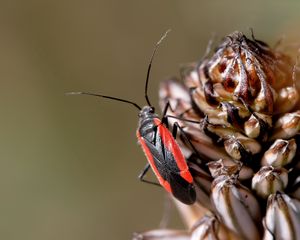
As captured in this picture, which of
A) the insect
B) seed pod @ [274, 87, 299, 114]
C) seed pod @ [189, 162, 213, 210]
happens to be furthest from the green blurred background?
seed pod @ [274, 87, 299, 114]

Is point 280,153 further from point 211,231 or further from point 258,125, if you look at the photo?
point 211,231

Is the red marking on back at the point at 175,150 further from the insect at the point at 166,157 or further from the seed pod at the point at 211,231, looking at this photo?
the seed pod at the point at 211,231

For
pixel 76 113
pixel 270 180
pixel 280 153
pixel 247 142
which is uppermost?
pixel 247 142

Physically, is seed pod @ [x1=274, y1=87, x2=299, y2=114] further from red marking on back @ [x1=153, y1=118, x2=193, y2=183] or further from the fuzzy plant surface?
red marking on back @ [x1=153, y1=118, x2=193, y2=183]

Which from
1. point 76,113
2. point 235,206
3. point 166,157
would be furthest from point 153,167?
point 76,113

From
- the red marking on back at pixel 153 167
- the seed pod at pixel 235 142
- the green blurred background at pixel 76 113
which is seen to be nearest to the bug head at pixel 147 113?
the red marking on back at pixel 153 167

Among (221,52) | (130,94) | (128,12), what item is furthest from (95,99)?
(221,52)

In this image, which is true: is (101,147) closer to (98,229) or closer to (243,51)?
(98,229)
